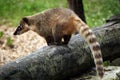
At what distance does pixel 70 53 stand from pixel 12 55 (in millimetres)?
3379

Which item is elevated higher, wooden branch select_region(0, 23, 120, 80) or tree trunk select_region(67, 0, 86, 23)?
tree trunk select_region(67, 0, 86, 23)

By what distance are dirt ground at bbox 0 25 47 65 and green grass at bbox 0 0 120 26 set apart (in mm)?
861

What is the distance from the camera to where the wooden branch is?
6293 millimetres

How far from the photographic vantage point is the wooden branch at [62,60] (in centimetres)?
629

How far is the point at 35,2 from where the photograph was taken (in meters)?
13.3

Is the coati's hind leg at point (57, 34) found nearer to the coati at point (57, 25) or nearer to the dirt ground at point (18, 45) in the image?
the coati at point (57, 25)

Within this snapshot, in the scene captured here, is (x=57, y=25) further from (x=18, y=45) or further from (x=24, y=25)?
(x=18, y=45)

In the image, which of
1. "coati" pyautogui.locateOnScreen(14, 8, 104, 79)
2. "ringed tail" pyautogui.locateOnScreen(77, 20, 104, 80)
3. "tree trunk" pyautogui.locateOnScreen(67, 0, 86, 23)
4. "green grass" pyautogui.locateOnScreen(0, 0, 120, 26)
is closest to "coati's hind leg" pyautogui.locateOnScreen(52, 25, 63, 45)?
"coati" pyautogui.locateOnScreen(14, 8, 104, 79)

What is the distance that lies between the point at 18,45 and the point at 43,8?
2.36m

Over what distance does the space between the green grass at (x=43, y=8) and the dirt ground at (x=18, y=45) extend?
2.82 feet

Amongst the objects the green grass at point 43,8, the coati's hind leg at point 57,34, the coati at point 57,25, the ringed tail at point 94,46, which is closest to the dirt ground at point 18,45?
the green grass at point 43,8

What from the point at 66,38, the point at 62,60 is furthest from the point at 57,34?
the point at 62,60

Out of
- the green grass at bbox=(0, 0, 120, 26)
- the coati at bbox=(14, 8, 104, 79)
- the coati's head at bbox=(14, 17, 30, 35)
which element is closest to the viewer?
the coati at bbox=(14, 8, 104, 79)

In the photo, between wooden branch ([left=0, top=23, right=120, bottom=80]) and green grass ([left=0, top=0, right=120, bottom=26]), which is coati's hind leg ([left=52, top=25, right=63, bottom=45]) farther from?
green grass ([left=0, top=0, right=120, bottom=26])
